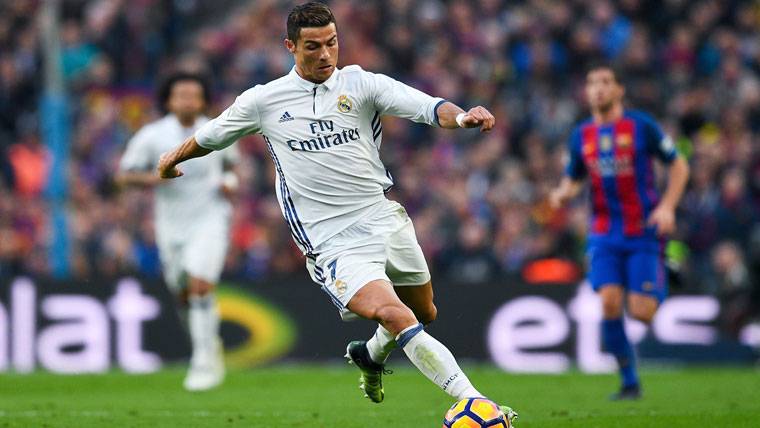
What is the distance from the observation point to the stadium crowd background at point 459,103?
1731 centimetres

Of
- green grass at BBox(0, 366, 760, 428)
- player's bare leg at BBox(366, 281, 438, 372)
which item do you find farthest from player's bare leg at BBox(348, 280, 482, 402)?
green grass at BBox(0, 366, 760, 428)

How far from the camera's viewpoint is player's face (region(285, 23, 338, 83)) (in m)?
7.86

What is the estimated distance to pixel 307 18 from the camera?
7.85m

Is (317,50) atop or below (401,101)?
atop

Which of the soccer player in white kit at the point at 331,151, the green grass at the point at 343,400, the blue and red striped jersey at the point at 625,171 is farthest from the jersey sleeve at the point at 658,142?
the soccer player in white kit at the point at 331,151

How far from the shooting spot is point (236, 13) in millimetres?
23406

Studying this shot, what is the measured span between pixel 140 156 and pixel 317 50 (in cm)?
520

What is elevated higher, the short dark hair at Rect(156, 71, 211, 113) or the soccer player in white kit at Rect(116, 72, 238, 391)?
the short dark hair at Rect(156, 71, 211, 113)

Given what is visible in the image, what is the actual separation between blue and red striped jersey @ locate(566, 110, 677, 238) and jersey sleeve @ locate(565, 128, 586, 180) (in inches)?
5.0

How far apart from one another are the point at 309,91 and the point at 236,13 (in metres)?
15.7

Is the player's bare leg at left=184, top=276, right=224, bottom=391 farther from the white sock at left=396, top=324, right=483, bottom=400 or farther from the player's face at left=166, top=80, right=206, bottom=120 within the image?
the white sock at left=396, top=324, right=483, bottom=400

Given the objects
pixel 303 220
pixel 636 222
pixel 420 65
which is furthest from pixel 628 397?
pixel 420 65

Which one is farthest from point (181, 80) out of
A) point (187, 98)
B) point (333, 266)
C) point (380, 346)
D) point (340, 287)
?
point (340, 287)

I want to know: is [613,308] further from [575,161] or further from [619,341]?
[575,161]
